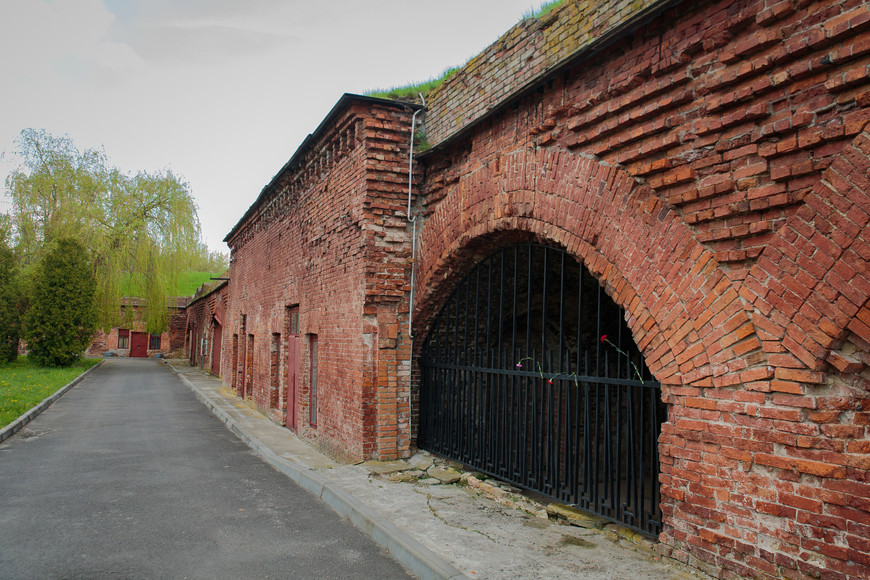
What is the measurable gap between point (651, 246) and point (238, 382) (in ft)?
52.4

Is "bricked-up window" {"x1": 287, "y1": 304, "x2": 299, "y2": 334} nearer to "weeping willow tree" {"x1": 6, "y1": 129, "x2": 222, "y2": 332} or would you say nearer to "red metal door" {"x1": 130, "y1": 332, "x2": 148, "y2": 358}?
"weeping willow tree" {"x1": 6, "y1": 129, "x2": 222, "y2": 332}

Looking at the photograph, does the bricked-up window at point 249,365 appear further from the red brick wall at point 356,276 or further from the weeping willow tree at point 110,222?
the weeping willow tree at point 110,222

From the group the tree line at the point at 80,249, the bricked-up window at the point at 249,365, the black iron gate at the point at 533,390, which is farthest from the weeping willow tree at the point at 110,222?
the black iron gate at the point at 533,390

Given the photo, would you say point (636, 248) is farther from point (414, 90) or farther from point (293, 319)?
point (293, 319)

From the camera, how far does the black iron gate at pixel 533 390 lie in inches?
182

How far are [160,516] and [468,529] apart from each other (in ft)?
10.8

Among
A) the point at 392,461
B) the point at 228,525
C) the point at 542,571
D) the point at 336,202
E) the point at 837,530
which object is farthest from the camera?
the point at 336,202

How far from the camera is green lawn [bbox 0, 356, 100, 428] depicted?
39.6 feet

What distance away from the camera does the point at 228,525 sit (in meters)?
5.46

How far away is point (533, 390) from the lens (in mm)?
5508

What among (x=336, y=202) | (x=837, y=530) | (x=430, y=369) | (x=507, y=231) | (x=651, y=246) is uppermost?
(x=336, y=202)

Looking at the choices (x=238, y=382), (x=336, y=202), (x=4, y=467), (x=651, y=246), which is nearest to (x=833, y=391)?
(x=651, y=246)

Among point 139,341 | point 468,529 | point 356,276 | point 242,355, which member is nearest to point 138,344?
point 139,341

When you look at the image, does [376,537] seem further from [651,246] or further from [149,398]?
[149,398]
